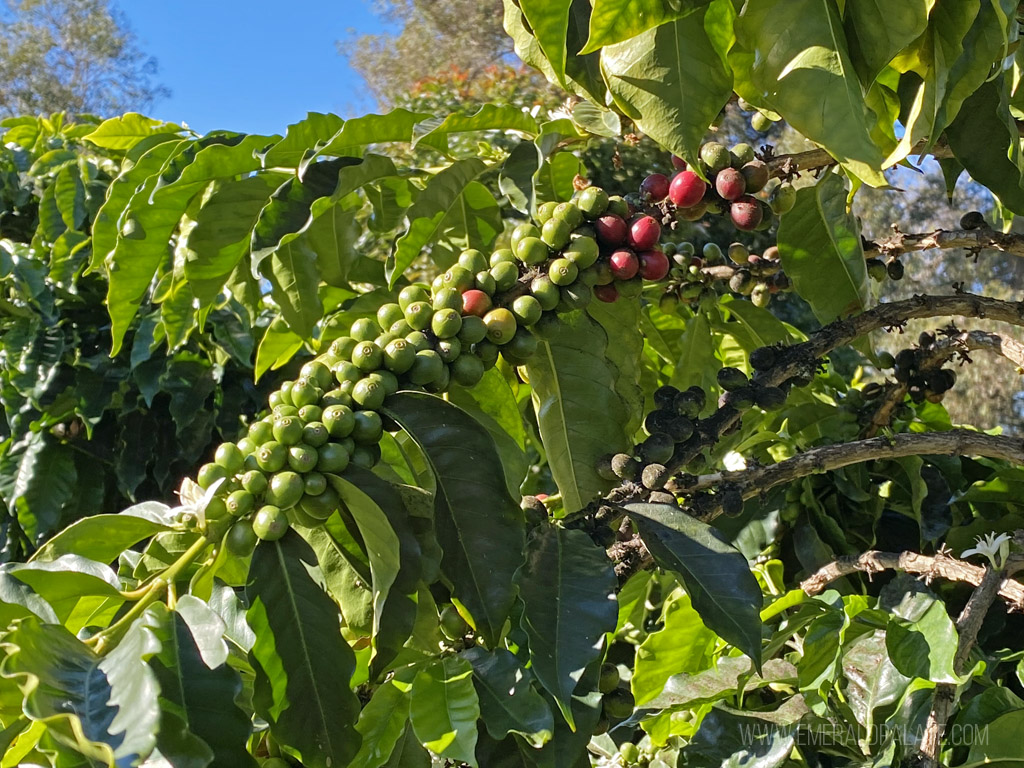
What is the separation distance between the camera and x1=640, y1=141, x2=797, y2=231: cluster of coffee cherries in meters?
0.90

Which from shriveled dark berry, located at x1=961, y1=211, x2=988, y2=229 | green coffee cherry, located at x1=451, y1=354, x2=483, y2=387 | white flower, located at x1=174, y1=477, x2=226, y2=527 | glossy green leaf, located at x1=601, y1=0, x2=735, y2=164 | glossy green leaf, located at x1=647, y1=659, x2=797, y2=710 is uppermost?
glossy green leaf, located at x1=601, y1=0, x2=735, y2=164

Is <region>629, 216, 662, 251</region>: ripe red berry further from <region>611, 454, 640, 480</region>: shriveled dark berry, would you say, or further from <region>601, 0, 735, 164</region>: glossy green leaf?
<region>611, 454, 640, 480</region>: shriveled dark berry

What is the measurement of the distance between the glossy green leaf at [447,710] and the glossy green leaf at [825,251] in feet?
2.09

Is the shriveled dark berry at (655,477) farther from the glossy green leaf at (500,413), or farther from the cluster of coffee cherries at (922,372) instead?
the cluster of coffee cherries at (922,372)

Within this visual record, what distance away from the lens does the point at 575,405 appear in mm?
963

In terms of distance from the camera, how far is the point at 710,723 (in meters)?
0.95

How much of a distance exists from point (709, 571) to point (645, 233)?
0.34 meters

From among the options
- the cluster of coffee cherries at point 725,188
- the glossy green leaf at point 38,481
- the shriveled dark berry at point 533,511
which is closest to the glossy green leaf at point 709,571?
the shriveled dark berry at point 533,511

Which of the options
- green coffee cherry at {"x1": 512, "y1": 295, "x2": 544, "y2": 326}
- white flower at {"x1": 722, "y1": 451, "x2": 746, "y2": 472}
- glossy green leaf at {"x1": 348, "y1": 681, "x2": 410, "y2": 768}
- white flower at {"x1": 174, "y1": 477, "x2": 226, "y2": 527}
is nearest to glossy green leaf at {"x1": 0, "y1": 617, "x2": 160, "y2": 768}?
white flower at {"x1": 174, "y1": 477, "x2": 226, "y2": 527}

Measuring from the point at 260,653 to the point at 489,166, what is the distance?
60cm

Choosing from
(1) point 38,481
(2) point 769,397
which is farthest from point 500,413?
(1) point 38,481

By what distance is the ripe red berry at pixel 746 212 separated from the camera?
2.96ft

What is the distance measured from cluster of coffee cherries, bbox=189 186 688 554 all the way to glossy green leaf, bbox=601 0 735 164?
0.11 metres

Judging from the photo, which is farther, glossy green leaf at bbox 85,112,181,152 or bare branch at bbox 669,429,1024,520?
glossy green leaf at bbox 85,112,181,152
